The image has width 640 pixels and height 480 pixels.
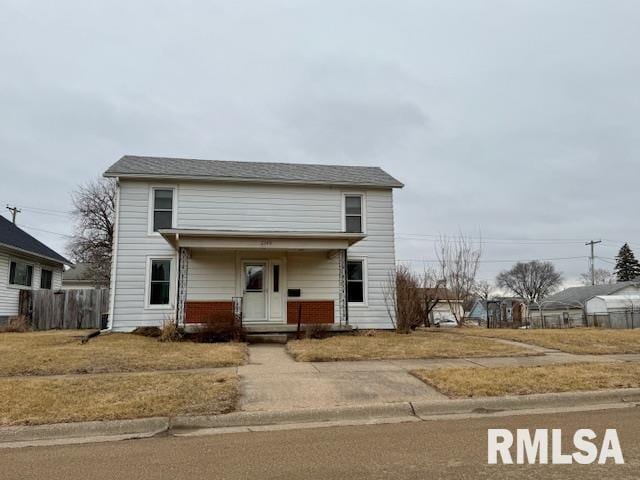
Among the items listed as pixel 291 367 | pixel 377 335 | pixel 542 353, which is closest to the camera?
pixel 291 367

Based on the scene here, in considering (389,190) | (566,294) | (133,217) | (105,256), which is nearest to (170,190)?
(133,217)

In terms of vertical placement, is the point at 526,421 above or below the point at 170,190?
below

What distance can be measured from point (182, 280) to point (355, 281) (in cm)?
584

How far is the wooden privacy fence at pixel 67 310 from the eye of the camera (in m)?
20.7

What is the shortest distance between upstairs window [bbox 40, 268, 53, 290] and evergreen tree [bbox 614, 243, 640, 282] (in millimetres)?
82177

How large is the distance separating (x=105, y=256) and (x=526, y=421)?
37.6 m

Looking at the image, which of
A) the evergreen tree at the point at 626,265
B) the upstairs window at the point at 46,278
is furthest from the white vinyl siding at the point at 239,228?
the evergreen tree at the point at 626,265

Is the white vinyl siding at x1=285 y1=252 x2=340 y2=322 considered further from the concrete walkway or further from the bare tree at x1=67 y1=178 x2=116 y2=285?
the bare tree at x1=67 y1=178 x2=116 y2=285

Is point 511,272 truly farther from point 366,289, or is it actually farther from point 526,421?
point 526,421

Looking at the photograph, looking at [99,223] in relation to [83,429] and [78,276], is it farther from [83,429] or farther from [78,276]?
[83,429]

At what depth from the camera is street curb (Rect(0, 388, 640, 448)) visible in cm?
578

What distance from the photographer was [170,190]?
16844mm

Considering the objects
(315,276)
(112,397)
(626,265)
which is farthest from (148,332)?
(626,265)

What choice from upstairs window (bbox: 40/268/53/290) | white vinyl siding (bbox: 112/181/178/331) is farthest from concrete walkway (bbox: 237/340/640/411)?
upstairs window (bbox: 40/268/53/290)
